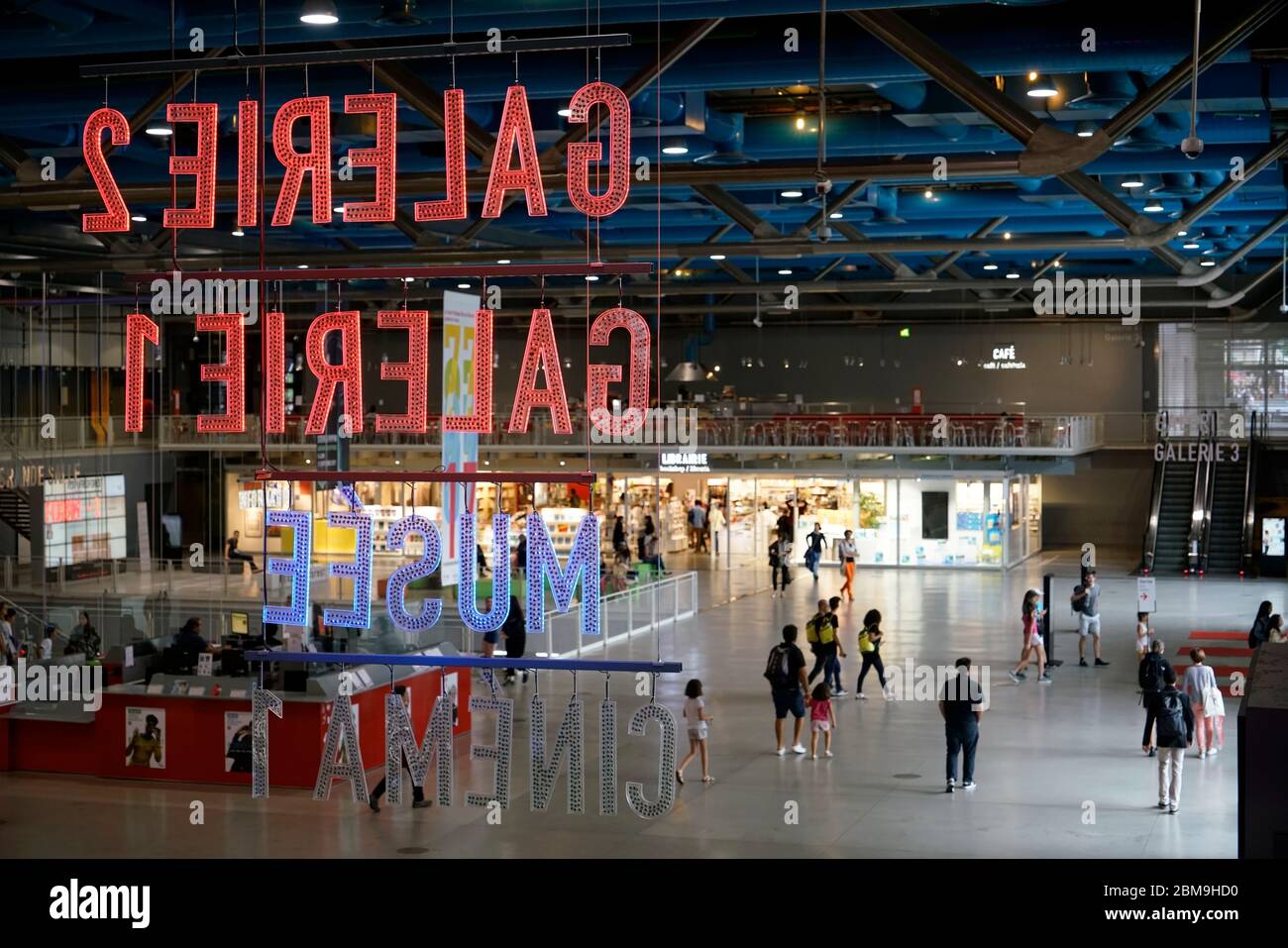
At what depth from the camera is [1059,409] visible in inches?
1817

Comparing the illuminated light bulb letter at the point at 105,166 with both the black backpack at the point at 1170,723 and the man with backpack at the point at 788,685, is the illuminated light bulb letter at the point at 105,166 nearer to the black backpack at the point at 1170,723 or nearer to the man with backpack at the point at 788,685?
the man with backpack at the point at 788,685

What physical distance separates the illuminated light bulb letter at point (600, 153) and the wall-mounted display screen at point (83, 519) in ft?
79.3

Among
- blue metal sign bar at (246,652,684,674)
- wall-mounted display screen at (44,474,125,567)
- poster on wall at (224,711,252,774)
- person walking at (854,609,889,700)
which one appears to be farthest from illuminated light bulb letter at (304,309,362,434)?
wall-mounted display screen at (44,474,125,567)

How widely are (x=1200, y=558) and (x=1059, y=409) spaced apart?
36.8 feet

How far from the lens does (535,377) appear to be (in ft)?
33.1

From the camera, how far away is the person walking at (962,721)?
49.3 ft

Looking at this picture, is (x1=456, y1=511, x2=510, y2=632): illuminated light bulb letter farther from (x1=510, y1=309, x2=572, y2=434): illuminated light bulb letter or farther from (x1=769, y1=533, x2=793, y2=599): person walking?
(x1=769, y1=533, x2=793, y2=599): person walking

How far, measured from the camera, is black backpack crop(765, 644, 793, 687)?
670 inches

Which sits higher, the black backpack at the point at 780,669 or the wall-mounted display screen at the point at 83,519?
the wall-mounted display screen at the point at 83,519

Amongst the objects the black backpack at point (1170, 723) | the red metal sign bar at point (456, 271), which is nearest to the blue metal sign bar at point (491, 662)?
the red metal sign bar at point (456, 271)

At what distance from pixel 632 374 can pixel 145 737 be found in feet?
29.6

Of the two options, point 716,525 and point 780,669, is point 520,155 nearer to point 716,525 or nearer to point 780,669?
point 780,669

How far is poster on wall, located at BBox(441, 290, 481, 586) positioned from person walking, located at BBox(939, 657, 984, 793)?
5480 millimetres
